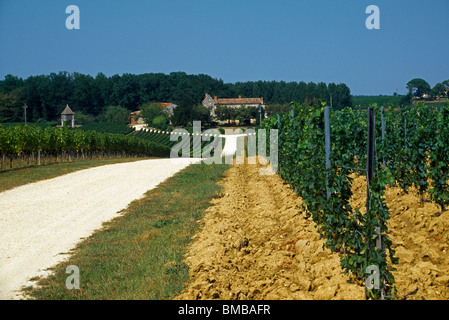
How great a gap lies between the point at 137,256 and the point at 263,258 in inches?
102

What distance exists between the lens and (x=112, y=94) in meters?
153

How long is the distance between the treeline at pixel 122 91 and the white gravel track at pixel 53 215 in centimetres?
9066

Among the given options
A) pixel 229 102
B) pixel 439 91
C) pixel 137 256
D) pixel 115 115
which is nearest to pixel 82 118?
pixel 115 115

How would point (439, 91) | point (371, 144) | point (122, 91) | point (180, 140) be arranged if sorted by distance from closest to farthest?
point (371, 144), point (439, 91), point (180, 140), point (122, 91)

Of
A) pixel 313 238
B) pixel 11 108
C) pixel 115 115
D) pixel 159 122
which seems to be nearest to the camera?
pixel 313 238

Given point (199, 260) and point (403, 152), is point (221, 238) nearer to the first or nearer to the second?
point (199, 260)

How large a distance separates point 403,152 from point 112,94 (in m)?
150

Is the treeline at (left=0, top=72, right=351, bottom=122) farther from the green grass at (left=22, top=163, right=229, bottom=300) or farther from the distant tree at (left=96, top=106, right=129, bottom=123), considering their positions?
the green grass at (left=22, top=163, right=229, bottom=300)

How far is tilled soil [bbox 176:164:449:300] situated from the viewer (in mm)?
6156

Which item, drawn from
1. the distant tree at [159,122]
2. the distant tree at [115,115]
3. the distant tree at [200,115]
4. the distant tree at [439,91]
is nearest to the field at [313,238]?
the distant tree at [439,91]

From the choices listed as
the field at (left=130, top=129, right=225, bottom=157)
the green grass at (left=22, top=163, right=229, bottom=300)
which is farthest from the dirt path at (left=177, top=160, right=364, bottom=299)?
the field at (left=130, top=129, right=225, bottom=157)

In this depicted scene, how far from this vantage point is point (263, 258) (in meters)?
8.05

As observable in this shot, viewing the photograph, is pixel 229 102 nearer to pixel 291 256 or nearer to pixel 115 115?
pixel 115 115

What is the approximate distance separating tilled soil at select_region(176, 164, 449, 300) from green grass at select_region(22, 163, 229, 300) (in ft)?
1.31
